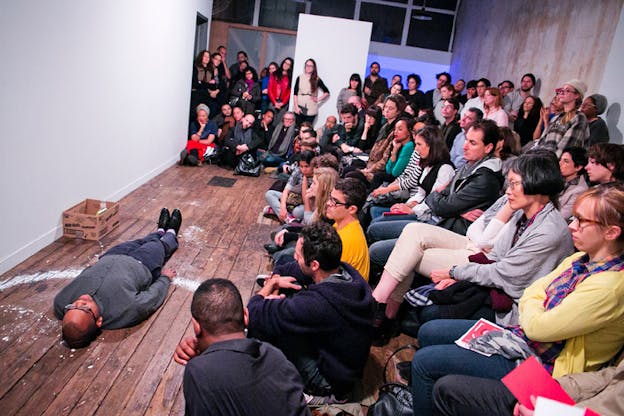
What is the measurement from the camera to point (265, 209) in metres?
4.81

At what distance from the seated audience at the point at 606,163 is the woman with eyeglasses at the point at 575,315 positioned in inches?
47.2

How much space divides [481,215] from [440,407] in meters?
1.51

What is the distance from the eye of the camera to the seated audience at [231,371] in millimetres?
1254

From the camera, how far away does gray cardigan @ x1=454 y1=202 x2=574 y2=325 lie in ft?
6.73

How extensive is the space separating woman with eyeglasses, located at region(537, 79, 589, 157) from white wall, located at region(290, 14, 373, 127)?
398cm

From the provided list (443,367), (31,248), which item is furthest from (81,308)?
(443,367)

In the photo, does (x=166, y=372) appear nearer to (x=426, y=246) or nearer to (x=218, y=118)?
(x=426, y=246)

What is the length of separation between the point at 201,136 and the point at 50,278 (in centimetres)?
424

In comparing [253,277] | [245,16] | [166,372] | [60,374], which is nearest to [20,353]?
[60,374]

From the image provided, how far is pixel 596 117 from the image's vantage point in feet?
13.1

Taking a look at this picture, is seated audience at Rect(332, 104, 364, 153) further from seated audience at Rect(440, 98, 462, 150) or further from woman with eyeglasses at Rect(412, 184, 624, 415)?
woman with eyeglasses at Rect(412, 184, 624, 415)

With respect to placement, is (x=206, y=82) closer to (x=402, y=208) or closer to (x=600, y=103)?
(x=402, y=208)

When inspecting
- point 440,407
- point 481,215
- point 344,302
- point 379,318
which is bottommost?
point 379,318

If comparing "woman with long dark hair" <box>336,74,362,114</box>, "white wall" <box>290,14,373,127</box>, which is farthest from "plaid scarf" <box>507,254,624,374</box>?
"white wall" <box>290,14,373,127</box>
